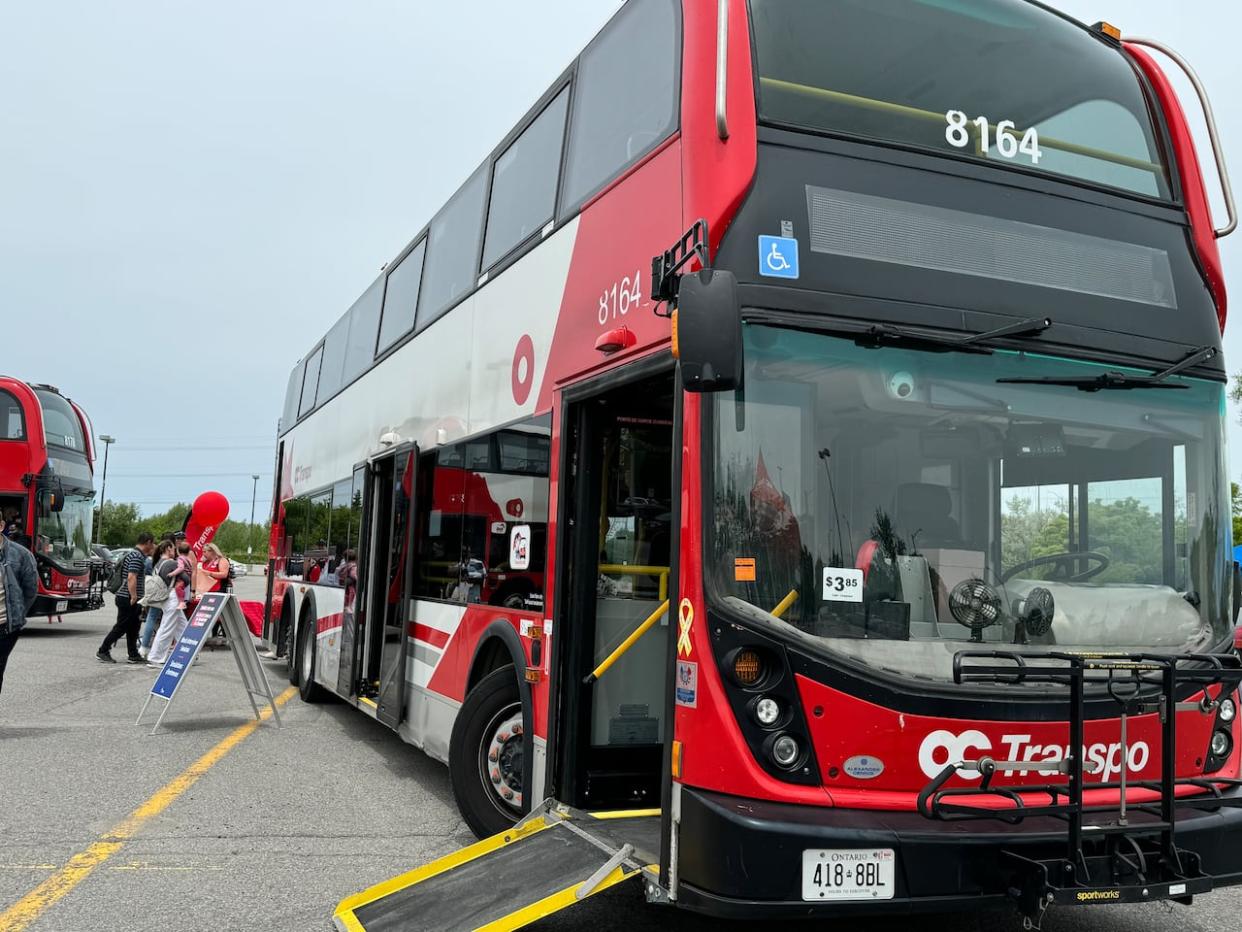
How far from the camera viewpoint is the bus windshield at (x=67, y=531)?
19.4 metres

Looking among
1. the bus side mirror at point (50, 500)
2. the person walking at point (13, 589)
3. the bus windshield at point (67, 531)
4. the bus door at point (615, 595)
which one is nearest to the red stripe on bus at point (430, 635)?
the bus door at point (615, 595)

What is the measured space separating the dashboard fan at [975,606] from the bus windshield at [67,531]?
18.6 metres

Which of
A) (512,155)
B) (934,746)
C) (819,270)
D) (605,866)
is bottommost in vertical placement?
(605,866)

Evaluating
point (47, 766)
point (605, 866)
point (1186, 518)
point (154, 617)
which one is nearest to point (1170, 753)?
point (1186, 518)

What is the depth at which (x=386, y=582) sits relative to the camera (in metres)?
8.40

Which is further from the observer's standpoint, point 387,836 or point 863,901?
point 387,836

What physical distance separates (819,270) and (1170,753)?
78.8 inches

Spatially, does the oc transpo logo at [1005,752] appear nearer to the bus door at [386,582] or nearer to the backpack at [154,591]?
the bus door at [386,582]

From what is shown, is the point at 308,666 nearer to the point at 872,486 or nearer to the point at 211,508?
the point at 211,508

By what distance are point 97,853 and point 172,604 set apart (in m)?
9.38

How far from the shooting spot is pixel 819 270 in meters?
4.11

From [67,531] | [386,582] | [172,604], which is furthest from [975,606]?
[67,531]

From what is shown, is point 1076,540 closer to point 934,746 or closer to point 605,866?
point 934,746

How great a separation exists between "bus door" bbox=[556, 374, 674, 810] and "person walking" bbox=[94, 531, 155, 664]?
11.4 metres
